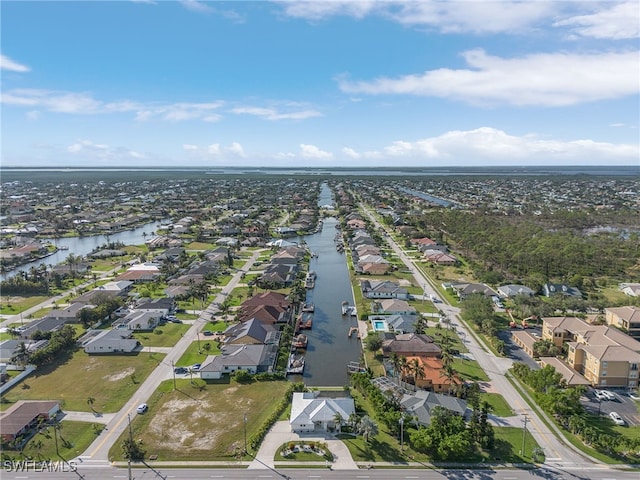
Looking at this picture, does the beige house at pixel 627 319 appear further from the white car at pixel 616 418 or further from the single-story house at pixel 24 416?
the single-story house at pixel 24 416

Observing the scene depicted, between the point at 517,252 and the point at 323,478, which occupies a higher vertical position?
the point at 517,252

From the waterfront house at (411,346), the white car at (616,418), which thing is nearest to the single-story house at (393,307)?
the waterfront house at (411,346)

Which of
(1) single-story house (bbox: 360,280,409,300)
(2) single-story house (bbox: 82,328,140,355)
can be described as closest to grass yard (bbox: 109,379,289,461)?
(2) single-story house (bbox: 82,328,140,355)

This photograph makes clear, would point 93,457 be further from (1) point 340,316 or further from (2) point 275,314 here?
(1) point 340,316

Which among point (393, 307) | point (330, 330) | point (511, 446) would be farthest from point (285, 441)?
point (393, 307)

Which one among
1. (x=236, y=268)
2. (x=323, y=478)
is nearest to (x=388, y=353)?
(x=323, y=478)

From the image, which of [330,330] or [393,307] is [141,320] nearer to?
[330,330]
